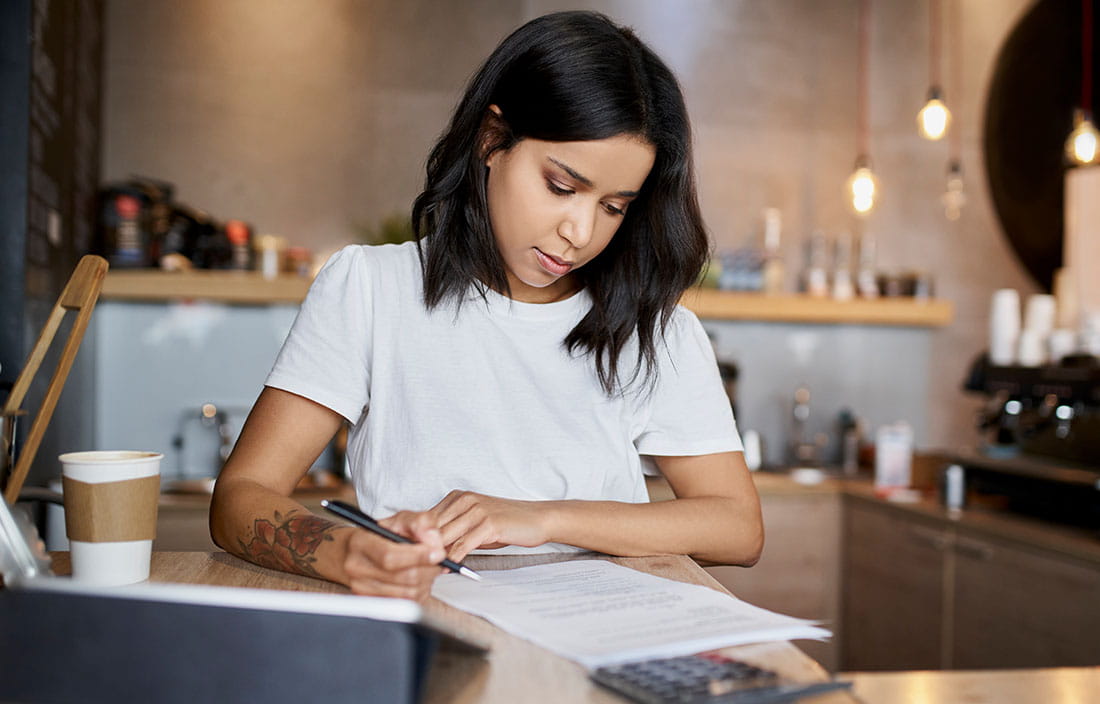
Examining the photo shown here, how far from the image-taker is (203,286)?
326cm

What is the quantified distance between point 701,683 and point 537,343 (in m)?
0.71

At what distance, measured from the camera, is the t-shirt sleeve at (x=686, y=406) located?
1296mm

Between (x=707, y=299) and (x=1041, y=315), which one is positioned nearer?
(x=1041, y=315)

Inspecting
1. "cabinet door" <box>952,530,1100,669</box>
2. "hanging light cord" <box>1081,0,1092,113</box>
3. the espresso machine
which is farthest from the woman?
"hanging light cord" <box>1081,0,1092,113</box>

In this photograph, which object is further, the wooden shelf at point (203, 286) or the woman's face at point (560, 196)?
the wooden shelf at point (203, 286)

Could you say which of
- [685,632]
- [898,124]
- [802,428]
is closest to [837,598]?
[802,428]

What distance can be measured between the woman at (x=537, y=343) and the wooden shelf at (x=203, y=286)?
2.05 metres

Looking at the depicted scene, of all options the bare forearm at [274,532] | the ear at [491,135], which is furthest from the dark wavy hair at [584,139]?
the bare forearm at [274,532]

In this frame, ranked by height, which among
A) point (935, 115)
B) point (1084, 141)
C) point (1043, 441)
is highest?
point (935, 115)

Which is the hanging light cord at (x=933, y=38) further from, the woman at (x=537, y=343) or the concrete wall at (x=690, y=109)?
the woman at (x=537, y=343)

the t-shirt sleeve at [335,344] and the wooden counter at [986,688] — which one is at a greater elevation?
the t-shirt sleeve at [335,344]

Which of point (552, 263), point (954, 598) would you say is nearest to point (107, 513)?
point (552, 263)

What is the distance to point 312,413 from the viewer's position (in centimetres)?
118

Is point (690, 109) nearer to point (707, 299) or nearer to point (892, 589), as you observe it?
point (707, 299)
